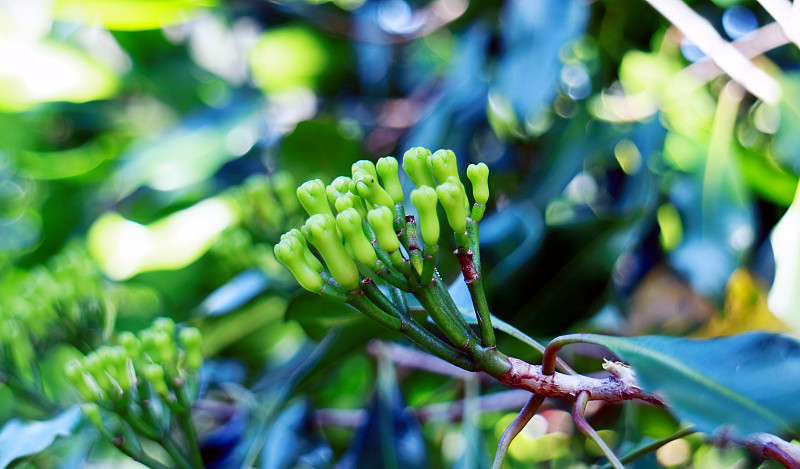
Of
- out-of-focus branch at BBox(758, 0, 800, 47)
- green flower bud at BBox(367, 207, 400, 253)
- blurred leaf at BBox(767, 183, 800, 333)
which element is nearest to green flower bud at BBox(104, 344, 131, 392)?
green flower bud at BBox(367, 207, 400, 253)

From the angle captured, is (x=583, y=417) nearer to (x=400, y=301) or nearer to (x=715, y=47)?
(x=400, y=301)

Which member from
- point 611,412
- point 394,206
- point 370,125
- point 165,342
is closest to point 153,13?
point 370,125

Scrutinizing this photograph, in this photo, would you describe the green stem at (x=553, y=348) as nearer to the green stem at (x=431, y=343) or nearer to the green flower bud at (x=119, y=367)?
the green stem at (x=431, y=343)

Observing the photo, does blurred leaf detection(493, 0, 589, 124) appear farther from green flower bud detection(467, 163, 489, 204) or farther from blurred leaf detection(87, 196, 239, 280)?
blurred leaf detection(87, 196, 239, 280)

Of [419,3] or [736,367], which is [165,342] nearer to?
[736,367]

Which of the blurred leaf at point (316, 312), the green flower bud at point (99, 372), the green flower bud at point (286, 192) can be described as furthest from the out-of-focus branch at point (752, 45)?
the green flower bud at point (99, 372)

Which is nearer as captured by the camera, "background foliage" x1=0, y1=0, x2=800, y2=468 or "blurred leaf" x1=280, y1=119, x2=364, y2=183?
"background foliage" x1=0, y1=0, x2=800, y2=468
